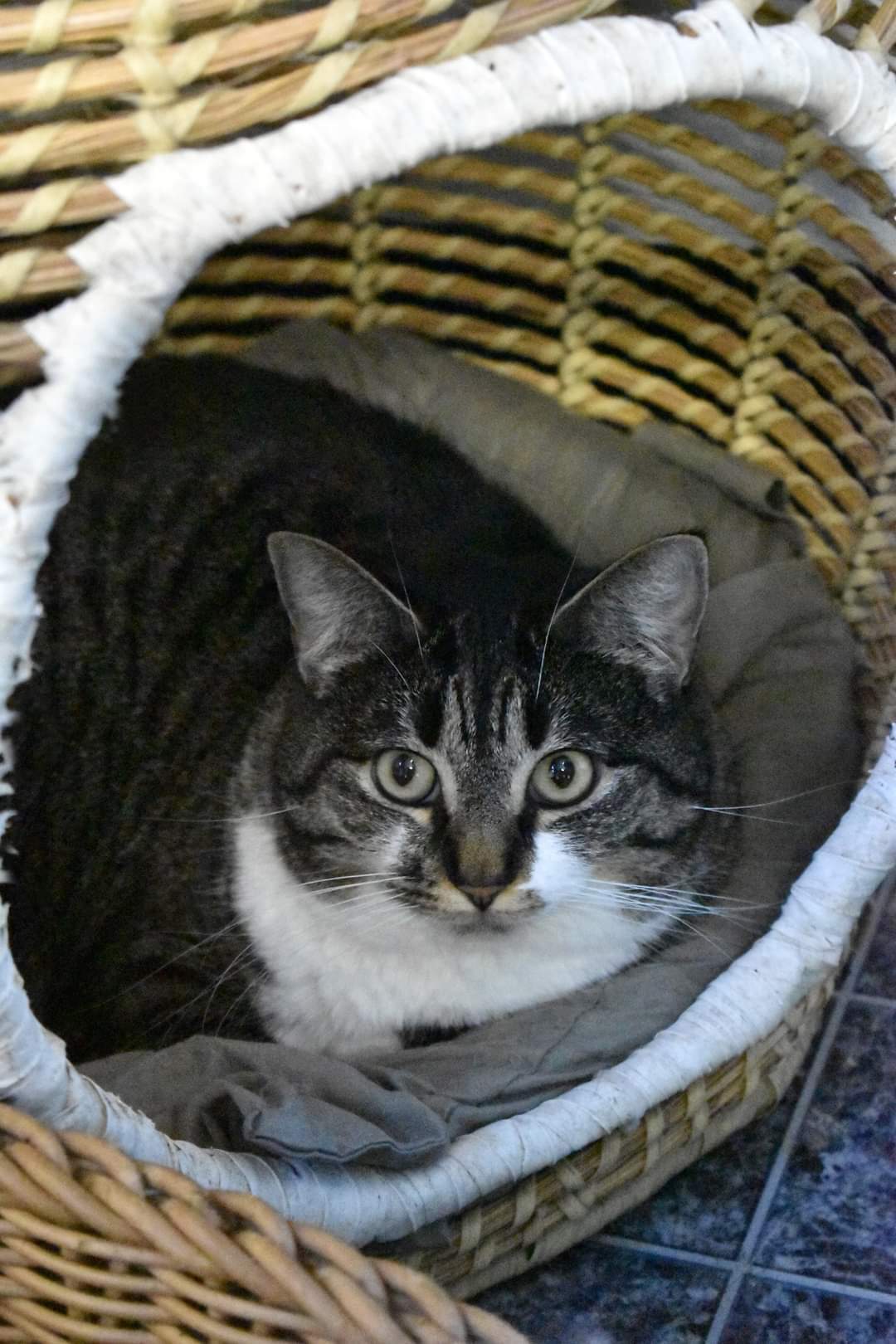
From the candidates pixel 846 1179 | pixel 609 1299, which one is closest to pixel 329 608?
pixel 609 1299

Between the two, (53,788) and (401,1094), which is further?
(53,788)

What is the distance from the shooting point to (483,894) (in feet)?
4.18

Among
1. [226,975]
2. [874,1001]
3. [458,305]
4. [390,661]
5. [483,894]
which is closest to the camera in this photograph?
[483,894]

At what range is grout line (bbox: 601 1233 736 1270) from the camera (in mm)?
1442

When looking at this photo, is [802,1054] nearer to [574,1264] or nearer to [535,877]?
[574,1264]

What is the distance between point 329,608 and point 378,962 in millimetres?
380

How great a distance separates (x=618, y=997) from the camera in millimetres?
1429

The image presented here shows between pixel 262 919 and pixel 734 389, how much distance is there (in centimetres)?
106

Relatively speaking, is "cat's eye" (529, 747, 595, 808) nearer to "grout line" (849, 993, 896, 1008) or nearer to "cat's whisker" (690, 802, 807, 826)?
"cat's whisker" (690, 802, 807, 826)

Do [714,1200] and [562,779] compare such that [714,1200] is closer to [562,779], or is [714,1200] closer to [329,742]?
[562,779]

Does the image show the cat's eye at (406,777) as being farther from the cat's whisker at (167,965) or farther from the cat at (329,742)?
the cat's whisker at (167,965)

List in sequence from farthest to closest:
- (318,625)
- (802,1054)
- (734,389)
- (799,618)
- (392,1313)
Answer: (734,389) < (799,618) < (802,1054) < (318,625) < (392,1313)

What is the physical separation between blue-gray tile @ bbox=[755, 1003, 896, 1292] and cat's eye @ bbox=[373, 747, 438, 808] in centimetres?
62

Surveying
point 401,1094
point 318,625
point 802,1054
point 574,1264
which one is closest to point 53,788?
point 318,625
